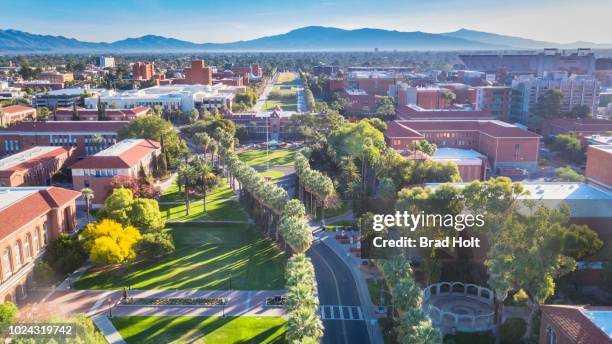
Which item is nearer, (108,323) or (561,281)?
(108,323)

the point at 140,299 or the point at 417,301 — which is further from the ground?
the point at 417,301

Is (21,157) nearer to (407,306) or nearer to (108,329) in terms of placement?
(108,329)

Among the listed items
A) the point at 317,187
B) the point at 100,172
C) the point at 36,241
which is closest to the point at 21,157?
the point at 100,172

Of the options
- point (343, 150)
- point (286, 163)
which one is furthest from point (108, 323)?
point (286, 163)

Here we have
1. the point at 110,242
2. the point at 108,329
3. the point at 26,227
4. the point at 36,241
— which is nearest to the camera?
the point at 108,329

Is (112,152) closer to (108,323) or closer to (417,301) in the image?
(108,323)

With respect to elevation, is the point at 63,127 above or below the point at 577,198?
above
